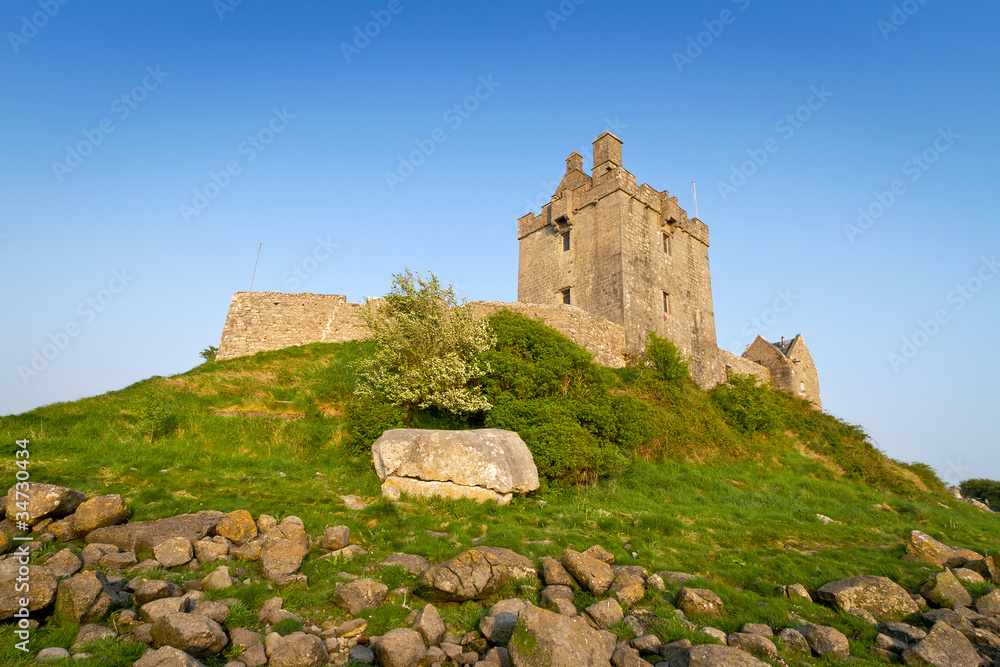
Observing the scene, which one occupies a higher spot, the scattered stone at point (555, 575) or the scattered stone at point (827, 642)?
the scattered stone at point (555, 575)

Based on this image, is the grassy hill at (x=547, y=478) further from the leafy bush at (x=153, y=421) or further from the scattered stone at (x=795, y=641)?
the scattered stone at (x=795, y=641)

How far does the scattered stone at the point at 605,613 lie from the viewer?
7.48 m

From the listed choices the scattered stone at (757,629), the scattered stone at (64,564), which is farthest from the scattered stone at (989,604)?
the scattered stone at (64,564)

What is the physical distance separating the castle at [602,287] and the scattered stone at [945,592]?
16.3 metres

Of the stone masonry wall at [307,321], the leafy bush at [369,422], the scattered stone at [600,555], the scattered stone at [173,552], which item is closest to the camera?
the scattered stone at [173,552]

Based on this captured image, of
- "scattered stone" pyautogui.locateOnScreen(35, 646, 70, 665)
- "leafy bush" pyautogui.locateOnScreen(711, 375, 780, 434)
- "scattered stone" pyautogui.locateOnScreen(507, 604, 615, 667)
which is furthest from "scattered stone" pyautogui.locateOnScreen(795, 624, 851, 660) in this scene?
"leafy bush" pyautogui.locateOnScreen(711, 375, 780, 434)

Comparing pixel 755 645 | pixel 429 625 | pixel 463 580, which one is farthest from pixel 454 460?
pixel 755 645

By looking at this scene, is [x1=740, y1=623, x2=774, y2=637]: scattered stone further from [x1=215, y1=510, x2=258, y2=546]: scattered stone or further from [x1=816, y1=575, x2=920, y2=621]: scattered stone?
[x1=215, y1=510, x2=258, y2=546]: scattered stone

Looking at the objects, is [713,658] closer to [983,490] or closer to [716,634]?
[716,634]

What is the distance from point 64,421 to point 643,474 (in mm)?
17850

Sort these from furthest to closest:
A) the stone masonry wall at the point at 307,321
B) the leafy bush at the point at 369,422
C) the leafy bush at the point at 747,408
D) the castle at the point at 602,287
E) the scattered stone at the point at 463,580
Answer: the leafy bush at the point at 747,408, the castle at the point at 602,287, the stone masonry wall at the point at 307,321, the leafy bush at the point at 369,422, the scattered stone at the point at 463,580

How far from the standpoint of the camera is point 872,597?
866cm

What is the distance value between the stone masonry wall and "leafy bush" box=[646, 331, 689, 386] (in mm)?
2438

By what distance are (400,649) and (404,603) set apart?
1514 mm
